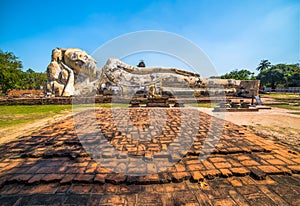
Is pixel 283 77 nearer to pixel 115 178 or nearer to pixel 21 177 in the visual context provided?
pixel 115 178

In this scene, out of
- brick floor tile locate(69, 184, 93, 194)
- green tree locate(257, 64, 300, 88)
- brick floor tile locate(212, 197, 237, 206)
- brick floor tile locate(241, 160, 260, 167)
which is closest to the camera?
brick floor tile locate(212, 197, 237, 206)

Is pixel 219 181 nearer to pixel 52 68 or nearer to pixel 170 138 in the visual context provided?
pixel 170 138

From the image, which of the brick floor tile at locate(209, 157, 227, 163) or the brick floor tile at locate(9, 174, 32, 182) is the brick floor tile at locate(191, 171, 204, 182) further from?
the brick floor tile at locate(9, 174, 32, 182)

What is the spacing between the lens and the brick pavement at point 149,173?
1386 mm

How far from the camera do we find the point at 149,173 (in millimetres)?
1754

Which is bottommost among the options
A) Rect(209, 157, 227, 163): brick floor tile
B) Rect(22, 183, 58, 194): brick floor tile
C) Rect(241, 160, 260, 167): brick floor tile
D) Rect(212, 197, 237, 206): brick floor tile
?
Rect(212, 197, 237, 206): brick floor tile

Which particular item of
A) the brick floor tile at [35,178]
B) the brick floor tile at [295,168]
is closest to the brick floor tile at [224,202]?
→ the brick floor tile at [295,168]

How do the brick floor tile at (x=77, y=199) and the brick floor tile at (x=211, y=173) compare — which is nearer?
the brick floor tile at (x=77, y=199)

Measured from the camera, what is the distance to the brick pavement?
4.55 feet

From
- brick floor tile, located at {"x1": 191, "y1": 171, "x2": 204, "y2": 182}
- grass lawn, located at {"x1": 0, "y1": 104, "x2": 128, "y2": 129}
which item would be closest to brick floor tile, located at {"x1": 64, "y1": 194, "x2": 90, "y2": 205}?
brick floor tile, located at {"x1": 191, "y1": 171, "x2": 204, "y2": 182}

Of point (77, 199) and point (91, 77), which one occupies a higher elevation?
point (91, 77)

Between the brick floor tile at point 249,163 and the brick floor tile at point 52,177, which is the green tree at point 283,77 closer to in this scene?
the brick floor tile at point 249,163

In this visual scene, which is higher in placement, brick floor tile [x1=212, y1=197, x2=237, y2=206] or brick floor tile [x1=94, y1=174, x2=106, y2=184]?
brick floor tile [x1=94, y1=174, x2=106, y2=184]

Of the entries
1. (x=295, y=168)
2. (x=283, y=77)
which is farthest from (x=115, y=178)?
(x=283, y=77)
